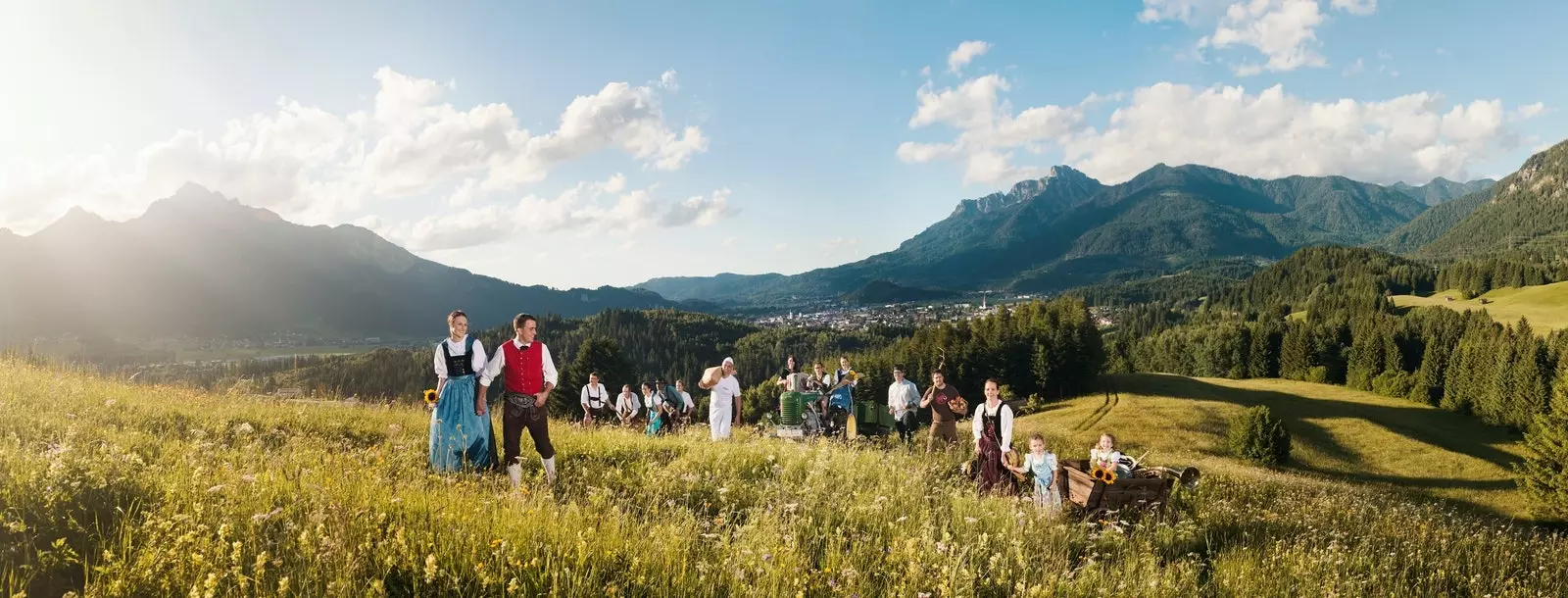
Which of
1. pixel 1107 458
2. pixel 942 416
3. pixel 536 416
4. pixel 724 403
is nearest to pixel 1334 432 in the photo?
pixel 942 416

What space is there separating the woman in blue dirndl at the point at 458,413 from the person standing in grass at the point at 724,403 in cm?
545

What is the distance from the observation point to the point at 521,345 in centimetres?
837

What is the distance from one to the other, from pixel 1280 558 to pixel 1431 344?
108506 millimetres

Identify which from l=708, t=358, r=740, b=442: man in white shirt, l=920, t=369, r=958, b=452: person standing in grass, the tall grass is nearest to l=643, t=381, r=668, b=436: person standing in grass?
l=708, t=358, r=740, b=442: man in white shirt

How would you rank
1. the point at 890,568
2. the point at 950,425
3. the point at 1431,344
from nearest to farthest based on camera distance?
the point at 890,568
the point at 950,425
the point at 1431,344

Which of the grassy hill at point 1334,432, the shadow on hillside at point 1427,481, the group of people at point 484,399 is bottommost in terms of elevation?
the shadow on hillside at point 1427,481

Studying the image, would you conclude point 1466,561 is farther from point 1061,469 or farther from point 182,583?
point 182,583

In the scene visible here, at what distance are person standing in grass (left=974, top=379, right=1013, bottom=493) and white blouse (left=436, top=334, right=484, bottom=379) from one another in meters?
7.07

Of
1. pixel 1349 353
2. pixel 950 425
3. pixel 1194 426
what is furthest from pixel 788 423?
pixel 1349 353

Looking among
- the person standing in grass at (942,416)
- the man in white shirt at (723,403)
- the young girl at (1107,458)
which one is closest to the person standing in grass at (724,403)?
the man in white shirt at (723,403)

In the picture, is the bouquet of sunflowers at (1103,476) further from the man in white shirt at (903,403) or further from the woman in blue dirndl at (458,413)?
the woman in blue dirndl at (458,413)

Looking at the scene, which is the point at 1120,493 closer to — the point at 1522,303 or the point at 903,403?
the point at 903,403

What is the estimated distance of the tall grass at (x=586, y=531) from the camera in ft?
12.0

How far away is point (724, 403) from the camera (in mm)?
13414
